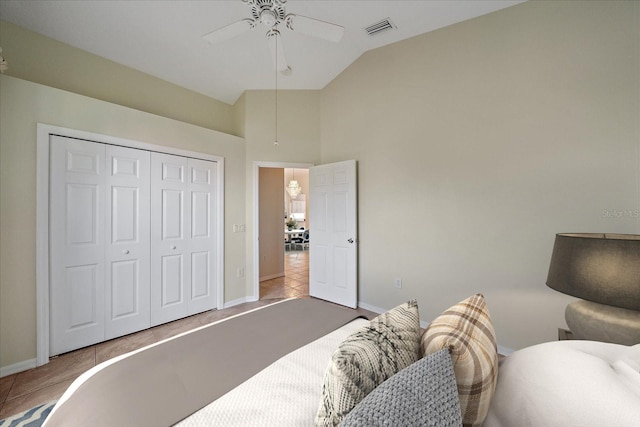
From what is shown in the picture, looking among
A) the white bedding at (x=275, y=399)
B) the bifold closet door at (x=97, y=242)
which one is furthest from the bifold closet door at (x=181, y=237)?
the white bedding at (x=275, y=399)

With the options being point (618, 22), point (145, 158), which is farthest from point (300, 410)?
point (618, 22)

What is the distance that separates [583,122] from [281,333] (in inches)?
106

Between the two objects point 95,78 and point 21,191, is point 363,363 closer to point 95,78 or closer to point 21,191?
point 21,191

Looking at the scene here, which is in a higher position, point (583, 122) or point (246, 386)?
point (583, 122)

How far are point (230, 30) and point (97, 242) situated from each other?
7.50ft

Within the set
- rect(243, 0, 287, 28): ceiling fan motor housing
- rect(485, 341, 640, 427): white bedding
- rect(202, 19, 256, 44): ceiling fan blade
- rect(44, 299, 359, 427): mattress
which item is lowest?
rect(44, 299, 359, 427): mattress

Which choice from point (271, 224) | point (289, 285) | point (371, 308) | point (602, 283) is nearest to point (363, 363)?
point (602, 283)

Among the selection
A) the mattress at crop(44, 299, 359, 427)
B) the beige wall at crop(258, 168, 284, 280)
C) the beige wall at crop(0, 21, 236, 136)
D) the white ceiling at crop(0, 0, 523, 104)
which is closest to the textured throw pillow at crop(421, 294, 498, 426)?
the mattress at crop(44, 299, 359, 427)

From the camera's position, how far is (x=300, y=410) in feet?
2.56

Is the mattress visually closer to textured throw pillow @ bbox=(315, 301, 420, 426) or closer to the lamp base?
textured throw pillow @ bbox=(315, 301, 420, 426)

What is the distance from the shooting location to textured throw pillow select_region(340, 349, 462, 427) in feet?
1.59

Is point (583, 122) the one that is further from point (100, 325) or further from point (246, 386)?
point (100, 325)

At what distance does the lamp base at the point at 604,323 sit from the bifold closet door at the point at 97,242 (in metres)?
3.55

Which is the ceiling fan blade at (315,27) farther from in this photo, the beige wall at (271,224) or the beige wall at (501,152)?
the beige wall at (271,224)
